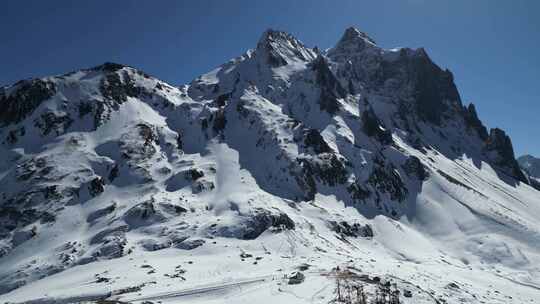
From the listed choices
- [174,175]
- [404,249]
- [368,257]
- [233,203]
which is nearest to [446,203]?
[404,249]

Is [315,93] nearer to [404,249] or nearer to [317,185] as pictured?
[317,185]

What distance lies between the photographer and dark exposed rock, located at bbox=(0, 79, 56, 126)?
5295 inches

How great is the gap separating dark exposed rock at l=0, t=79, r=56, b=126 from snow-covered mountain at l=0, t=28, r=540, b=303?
17.2 inches

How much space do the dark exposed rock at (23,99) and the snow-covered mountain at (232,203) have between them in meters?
0.44

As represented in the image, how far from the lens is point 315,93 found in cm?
18400

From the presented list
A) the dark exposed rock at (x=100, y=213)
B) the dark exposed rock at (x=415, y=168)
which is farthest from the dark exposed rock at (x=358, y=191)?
the dark exposed rock at (x=100, y=213)

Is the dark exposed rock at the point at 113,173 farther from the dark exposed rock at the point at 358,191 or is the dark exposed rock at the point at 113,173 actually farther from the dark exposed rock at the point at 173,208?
the dark exposed rock at the point at 358,191

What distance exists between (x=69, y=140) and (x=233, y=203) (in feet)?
189

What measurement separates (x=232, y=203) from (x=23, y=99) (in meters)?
81.5

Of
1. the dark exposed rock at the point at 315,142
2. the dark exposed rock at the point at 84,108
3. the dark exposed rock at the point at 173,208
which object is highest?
the dark exposed rock at the point at 84,108

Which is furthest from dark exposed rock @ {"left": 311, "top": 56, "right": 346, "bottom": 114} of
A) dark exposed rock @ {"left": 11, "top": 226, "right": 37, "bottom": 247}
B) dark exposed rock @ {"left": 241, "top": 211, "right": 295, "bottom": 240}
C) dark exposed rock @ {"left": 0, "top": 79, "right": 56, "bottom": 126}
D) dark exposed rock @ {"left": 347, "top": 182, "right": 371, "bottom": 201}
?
dark exposed rock @ {"left": 11, "top": 226, "right": 37, "bottom": 247}

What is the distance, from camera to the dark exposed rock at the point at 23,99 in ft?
441

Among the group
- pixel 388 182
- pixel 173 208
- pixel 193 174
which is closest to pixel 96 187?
pixel 173 208

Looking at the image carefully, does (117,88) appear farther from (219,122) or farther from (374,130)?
(374,130)
